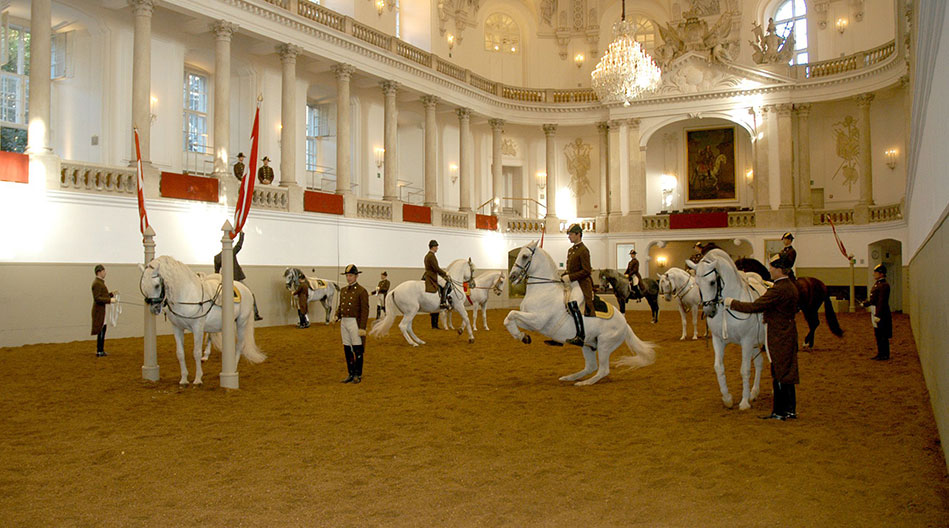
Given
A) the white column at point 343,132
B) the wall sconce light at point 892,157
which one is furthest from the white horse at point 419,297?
the wall sconce light at point 892,157

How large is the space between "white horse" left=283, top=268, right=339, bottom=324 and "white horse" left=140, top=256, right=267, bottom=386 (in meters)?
8.59

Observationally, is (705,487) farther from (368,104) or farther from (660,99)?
(660,99)

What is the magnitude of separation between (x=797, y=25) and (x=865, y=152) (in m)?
6.77

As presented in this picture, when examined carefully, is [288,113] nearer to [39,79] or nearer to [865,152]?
[39,79]

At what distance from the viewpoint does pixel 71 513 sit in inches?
153

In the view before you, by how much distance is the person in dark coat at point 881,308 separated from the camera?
31.7 ft

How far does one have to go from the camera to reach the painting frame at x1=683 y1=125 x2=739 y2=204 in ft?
97.3

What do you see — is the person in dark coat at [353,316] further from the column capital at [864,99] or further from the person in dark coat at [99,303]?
the column capital at [864,99]

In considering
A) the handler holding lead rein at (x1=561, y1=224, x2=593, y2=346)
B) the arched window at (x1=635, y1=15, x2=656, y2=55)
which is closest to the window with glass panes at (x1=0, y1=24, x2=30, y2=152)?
the handler holding lead rein at (x1=561, y1=224, x2=593, y2=346)

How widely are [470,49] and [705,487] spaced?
28.2 m

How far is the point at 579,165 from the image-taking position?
3147cm

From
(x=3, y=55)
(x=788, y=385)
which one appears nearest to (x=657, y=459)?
(x=788, y=385)

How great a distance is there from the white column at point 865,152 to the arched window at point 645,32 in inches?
381

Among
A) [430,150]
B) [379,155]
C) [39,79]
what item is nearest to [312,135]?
[379,155]
